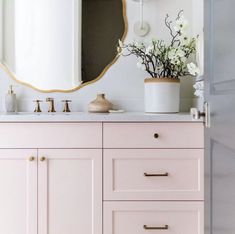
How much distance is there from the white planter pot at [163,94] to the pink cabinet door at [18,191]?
2.43ft

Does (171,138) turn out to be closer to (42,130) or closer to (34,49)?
(42,130)

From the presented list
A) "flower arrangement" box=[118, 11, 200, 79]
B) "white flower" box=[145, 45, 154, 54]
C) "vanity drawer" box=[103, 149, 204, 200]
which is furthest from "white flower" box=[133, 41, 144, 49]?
"vanity drawer" box=[103, 149, 204, 200]

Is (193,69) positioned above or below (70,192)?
above

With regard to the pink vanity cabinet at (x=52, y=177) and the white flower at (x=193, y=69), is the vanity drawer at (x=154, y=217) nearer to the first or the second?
the pink vanity cabinet at (x=52, y=177)

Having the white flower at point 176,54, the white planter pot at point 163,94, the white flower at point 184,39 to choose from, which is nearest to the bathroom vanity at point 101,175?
the white planter pot at point 163,94

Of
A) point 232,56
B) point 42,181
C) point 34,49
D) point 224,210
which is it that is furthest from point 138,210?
point 34,49

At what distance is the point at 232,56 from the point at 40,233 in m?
1.31

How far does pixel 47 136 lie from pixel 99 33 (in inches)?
34.6

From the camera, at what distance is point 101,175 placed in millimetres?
1741

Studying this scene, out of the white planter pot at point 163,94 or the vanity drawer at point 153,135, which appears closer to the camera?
the vanity drawer at point 153,135

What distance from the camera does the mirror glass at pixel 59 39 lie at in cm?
229

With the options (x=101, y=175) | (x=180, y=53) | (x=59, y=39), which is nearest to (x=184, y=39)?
(x=180, y=53)

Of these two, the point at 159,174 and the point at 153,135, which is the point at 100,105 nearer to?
the point at 153,135

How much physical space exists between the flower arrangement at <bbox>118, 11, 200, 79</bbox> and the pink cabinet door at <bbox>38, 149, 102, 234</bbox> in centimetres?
69
